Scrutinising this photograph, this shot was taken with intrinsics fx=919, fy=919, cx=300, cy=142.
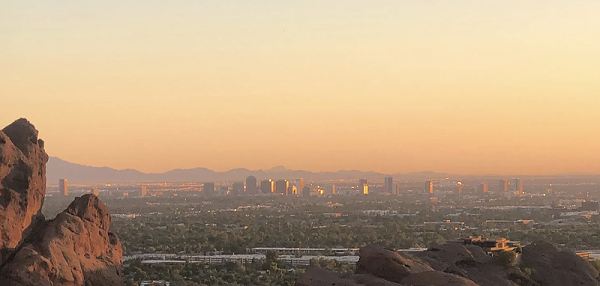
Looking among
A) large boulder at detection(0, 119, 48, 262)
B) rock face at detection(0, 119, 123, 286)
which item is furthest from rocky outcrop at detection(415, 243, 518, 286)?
large boulder at detection(0, 119, 48, 262)

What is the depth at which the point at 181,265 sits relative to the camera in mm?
68625

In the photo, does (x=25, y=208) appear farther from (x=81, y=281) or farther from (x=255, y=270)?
(x=255, y=270)

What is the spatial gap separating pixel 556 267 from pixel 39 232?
80.3 feet

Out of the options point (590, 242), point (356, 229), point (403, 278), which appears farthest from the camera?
point (356, 229)

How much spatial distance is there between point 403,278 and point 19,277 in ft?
43.7

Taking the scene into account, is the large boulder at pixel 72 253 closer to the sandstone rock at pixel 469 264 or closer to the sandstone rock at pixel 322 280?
the sandstone rock at pixel 322 280

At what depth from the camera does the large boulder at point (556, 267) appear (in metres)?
41.2

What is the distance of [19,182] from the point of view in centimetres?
2938

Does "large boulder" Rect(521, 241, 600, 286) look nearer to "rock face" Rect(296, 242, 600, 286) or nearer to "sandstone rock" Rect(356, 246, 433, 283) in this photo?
"rock face" Rect(296, 242, 600, 286)

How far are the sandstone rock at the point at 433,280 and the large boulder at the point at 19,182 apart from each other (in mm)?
12665

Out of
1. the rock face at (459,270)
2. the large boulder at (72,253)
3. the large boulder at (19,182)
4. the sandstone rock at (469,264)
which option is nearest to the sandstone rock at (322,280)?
the rock face at (459,270)

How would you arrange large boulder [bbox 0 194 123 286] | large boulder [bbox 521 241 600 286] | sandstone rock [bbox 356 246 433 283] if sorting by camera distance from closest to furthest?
large boulder [bbox 0 194 123 286]
sandstone rock [bbox 356 246 433 283]
large boulder [bbox 521 241 600 286]

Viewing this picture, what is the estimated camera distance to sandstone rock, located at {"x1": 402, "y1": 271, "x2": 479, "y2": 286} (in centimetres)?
3052

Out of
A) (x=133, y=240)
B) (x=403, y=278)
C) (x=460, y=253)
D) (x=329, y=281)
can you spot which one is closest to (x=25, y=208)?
(x=329, y=281)
